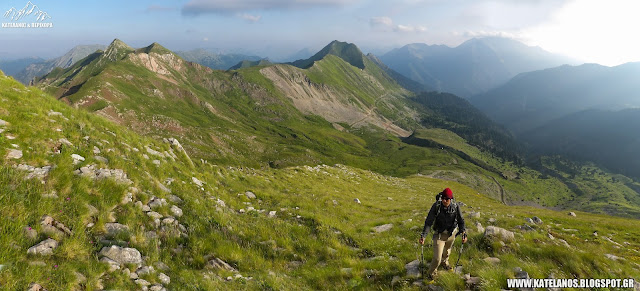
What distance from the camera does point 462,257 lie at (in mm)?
10414

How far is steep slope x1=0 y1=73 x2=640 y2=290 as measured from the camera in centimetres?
712

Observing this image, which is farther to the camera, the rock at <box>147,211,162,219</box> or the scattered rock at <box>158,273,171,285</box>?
the rock at <box>147,211,162,219</box>

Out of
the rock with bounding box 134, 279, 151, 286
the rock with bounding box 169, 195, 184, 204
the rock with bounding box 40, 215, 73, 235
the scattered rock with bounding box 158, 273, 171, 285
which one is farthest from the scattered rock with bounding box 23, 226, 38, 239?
the rock with bounding box 169, 195, 184, 204

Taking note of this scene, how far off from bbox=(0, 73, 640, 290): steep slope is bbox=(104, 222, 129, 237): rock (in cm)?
3

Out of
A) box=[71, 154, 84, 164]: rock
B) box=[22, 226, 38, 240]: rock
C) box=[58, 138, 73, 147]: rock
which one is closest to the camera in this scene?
box=[22, 226, 38, 240]: rock

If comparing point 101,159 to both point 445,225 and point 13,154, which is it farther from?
point 445,225

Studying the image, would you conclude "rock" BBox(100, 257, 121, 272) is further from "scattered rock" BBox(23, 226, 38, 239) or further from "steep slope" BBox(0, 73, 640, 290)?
"scattered rock" BBox(23, 226, 38, 239)

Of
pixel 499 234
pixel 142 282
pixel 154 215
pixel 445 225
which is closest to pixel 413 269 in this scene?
pixel 445 225

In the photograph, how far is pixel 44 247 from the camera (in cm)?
674

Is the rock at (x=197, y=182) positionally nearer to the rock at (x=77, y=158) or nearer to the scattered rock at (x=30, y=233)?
the rock at (x=77, y=158)

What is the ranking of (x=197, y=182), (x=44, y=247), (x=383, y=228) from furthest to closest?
(x=383, y=228) < (x=197, y=182) < (x=44, y=247)

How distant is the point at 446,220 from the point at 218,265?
27.8 ft

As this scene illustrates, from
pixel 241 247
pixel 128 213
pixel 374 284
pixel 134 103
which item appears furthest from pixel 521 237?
pixel 134 103

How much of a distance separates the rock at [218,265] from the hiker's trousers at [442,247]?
7030 mm
